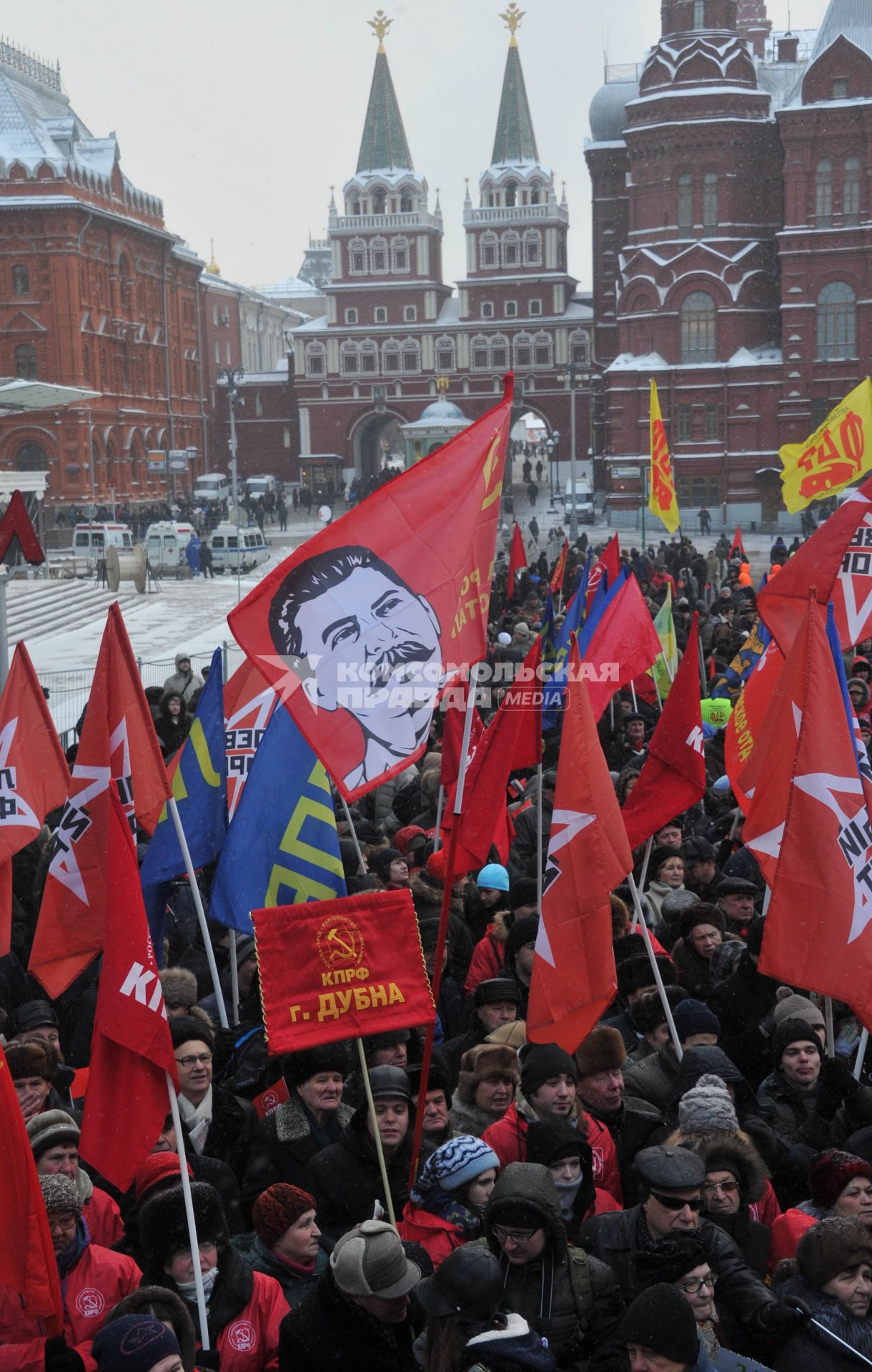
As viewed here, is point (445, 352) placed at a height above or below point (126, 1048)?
above

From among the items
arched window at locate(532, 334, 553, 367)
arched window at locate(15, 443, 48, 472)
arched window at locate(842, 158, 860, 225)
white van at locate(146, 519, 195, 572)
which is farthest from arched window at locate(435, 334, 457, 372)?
white van at locate(146, 519, 195, 572)

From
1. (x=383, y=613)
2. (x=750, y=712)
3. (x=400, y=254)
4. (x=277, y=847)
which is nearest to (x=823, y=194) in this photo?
(x=400, y=254)

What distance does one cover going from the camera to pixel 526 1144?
4.07m

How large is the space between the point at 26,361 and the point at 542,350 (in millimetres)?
24731

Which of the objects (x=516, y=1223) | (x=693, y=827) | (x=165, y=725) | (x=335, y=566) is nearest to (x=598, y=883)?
(x=335, y=566)

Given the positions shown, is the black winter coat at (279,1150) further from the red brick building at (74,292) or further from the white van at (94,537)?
the red brick building at (74,292)

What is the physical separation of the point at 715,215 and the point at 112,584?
2389 centimetres

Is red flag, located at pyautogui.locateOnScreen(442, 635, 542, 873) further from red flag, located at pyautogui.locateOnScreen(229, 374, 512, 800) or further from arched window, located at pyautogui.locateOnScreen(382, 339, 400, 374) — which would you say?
arched window, located at pyautogui.locateOnScreen(382, 339, 400, 374)

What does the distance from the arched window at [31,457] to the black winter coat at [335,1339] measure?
46518 mm

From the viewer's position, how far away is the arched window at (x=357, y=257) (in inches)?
2650

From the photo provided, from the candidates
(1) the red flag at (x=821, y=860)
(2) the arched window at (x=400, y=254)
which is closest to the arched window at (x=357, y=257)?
(2) the arched window at (x=400, y=254)

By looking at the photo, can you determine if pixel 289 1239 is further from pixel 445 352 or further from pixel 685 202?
pixel 445 352

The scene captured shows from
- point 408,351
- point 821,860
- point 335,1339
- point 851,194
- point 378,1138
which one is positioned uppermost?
point 851,194

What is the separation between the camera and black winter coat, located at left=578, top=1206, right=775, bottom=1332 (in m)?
3.40
